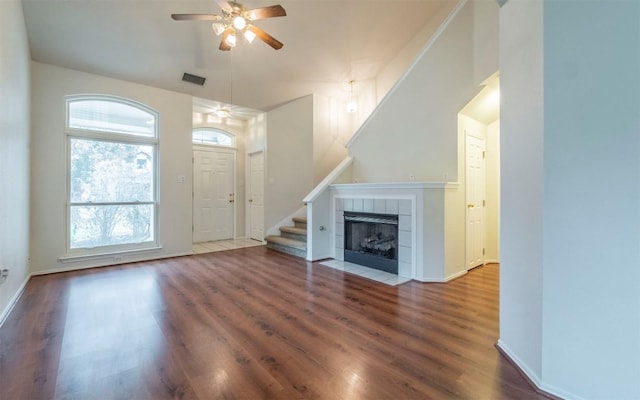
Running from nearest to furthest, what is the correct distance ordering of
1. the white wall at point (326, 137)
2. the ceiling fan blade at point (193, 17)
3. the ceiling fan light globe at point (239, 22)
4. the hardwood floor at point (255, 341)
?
1. the hardwood floor at point (255, 341)
2. the ceiling fan blade at point (193, 17)
3. the ceiling fan light globe at point (239, 22)
4. the white wall at point (326, 137)

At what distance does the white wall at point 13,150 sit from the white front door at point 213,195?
296 centimetres

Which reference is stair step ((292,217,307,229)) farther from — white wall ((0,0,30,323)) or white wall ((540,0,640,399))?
white wall ((540,0,640,399))

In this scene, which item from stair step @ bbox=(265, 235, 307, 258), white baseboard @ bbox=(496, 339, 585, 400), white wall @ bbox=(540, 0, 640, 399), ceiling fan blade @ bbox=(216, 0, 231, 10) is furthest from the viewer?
→ stair step @ bbox=(265, 235, 307, 258)

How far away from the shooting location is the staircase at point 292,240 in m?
4.98

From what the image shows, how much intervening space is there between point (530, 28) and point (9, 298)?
16.3 ft

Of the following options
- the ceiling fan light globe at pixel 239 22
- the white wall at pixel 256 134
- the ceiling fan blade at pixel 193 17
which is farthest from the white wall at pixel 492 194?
the white wall at pixel 256 134

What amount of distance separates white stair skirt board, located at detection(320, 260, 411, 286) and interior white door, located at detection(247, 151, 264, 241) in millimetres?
2541

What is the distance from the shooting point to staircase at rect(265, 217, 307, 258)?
4.98 metres

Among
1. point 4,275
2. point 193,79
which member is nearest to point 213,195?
point 193,79

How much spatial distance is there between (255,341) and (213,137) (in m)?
5.70

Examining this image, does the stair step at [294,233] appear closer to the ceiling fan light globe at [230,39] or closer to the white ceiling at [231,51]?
the white ceiling at [231,51]

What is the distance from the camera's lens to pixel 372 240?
436 cm

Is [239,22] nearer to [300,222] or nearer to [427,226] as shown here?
[427,226]

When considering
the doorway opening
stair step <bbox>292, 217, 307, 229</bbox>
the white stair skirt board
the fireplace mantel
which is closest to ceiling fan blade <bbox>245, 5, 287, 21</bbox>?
the fireplace mantel
